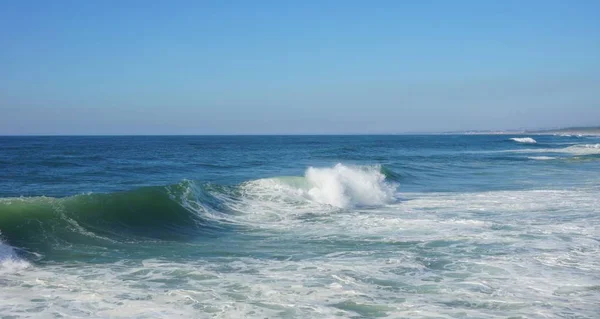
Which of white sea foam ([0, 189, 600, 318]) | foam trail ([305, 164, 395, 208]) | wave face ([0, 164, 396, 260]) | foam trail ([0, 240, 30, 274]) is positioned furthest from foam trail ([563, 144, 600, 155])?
foam trail ([0, 240, 30, 274])

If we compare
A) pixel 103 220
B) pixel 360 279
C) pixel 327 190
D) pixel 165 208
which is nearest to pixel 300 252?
A: pixel 360 279

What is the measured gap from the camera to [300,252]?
430 inches

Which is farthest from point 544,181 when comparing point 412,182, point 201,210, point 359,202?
point 201,210

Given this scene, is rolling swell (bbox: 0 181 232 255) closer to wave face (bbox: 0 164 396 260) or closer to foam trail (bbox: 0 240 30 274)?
wave face (bbox: 0 164 396 260)

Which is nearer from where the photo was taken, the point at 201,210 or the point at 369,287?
the point at 369,287

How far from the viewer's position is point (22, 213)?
13.1m

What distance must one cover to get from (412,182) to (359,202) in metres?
8.75

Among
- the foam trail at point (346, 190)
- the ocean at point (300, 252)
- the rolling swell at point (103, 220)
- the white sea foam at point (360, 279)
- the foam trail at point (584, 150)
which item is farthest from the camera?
the foam trail at point (584, 150)

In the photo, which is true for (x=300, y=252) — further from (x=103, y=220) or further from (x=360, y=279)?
(x=103, y=220)

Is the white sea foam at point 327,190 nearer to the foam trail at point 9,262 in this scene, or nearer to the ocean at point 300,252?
the ocean at point 300,252

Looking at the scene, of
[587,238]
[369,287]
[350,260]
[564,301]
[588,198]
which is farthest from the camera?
[588,198]

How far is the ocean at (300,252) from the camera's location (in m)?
7.47

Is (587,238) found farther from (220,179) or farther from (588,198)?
(220,179)

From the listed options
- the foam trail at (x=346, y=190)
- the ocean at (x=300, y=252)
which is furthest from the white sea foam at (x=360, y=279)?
the foam trail at (x=346, y=190)
